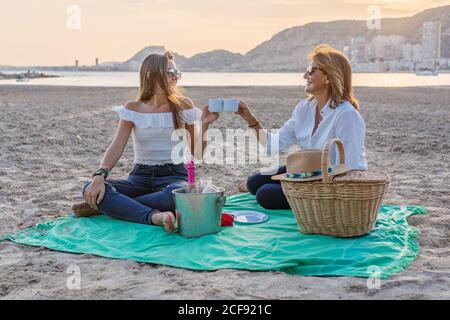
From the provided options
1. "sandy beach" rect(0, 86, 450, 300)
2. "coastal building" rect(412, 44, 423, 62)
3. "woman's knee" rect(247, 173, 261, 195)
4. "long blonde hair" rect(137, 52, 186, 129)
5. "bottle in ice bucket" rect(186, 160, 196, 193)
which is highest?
"coastal building" rect(412, 44, 423, 62)

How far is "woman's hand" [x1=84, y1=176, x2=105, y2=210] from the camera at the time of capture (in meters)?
4.19

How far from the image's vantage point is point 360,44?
145 meters

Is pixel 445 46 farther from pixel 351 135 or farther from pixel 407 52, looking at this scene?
pixel 351 135

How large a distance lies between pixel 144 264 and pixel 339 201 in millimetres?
1284

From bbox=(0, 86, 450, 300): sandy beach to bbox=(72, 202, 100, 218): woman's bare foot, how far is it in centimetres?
37

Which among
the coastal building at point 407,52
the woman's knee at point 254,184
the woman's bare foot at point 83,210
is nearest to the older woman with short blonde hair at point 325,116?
the woman's knee at point 254,184

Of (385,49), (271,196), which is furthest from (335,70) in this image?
(385,49)

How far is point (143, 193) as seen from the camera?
4.49m

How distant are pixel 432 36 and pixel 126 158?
154 metres

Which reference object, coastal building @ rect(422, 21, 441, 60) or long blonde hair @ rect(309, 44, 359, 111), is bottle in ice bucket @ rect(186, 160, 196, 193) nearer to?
long blonde hair @ rect(309, 44, 359, 111)

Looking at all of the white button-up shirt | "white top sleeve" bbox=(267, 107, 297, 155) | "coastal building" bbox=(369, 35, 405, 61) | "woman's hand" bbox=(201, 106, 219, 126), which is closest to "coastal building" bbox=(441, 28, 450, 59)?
"coastal building" bbox=(369, 35, 405, 61)

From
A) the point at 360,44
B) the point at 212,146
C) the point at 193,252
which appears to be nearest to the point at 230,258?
the point at 193,252

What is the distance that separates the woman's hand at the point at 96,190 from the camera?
4188mm

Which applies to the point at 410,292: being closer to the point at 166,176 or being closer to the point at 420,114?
the point at 166,176
